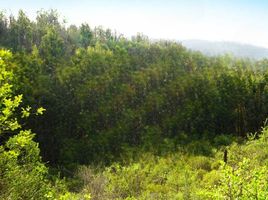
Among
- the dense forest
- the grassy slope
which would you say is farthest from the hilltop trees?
the grassy slope

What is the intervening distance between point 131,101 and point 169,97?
26.3 feet

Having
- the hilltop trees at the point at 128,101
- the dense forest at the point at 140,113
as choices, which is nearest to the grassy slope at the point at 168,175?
the dense forest at the point at 140,113

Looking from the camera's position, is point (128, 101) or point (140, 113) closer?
point (140, 113)

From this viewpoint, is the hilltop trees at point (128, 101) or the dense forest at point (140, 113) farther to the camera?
the hilltop trees at point (128, 101)

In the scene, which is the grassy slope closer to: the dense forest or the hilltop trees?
the dense forest

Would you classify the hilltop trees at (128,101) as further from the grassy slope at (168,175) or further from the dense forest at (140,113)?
the grassy slope at (168,175)

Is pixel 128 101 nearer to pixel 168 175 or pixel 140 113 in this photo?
pixel 140 113

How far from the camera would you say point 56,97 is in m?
72.6

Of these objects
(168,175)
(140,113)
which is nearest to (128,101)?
(140,113)

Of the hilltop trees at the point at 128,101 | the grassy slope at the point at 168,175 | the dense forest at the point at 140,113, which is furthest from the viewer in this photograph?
the hilltop trees at the point at 128,101

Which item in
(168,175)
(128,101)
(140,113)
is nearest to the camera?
(168,175)

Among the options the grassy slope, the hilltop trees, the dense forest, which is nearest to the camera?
the grassy slope

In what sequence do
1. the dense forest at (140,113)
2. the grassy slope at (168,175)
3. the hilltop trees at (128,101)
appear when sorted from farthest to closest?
the hilltop trees at (128,101)
the dense forest at (140,113)
the grassy slope at (168,175)

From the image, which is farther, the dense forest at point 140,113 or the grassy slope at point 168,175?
the dense forest at point 140,113
